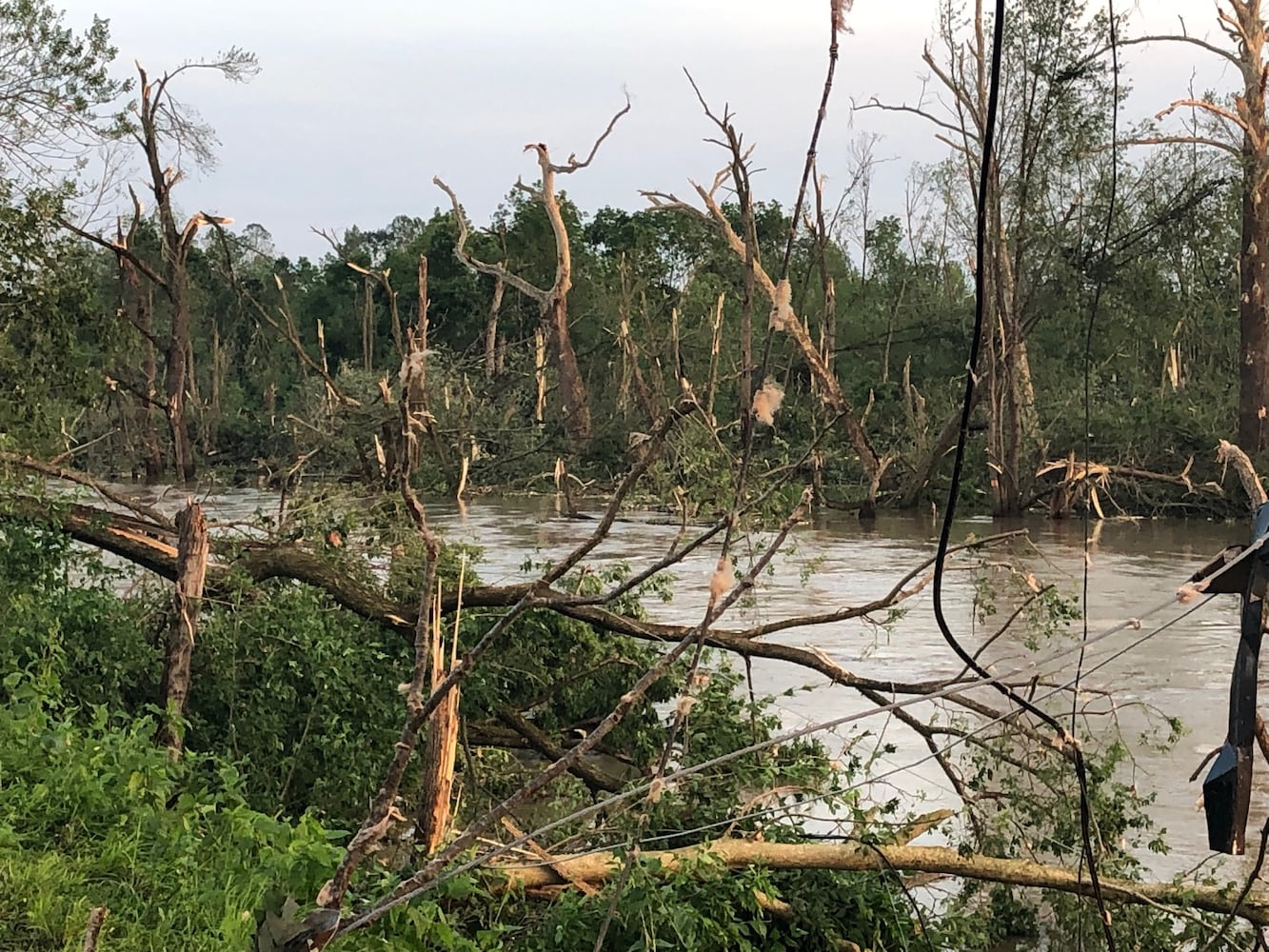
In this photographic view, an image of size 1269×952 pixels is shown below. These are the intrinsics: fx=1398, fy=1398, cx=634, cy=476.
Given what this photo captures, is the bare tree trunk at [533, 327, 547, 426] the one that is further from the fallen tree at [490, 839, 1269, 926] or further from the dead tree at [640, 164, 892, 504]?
the fallen tree at [490, 839, 1269, 926]

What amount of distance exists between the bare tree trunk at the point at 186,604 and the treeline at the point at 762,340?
1.11m

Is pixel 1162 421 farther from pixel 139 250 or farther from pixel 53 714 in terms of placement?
pixel 139 250

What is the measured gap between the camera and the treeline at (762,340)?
1179 centimetres

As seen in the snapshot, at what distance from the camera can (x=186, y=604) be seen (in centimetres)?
610

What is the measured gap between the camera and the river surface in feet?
21.5

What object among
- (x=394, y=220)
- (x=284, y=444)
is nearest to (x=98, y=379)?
(x=284, y=444)

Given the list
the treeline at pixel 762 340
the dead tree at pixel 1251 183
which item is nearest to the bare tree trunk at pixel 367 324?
the treeline at pixel 762 340

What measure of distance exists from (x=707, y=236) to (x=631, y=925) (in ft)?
108

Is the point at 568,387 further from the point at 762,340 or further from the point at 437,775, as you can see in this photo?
the point at 437,775

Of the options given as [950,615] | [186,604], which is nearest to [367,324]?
[950,615]

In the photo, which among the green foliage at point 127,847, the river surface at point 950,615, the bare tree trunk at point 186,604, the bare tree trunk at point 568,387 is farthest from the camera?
the bare tree trunk at point 568,387

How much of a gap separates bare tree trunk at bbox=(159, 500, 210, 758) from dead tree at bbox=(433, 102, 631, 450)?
44.1ft

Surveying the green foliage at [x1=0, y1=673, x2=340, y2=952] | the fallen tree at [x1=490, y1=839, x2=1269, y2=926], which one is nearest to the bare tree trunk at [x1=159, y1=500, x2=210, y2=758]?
the green foliage at [x1=0, y1=673, x2=340, y2=952]

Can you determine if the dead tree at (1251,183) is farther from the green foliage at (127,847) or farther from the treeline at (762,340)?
the green foliage at (127,847)
